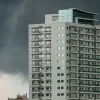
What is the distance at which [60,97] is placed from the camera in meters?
193

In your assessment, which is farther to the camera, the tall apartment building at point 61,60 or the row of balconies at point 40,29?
the row of balconies at point 40,29

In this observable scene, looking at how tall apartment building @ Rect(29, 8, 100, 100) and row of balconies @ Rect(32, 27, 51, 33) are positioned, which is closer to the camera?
tall apartment building @ Rect(29, 8, 100, 100)

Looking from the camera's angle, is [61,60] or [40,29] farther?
[40,29]

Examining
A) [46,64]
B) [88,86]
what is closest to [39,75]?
[46,64]

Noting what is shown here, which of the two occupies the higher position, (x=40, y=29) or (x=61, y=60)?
(x=40, y=29)

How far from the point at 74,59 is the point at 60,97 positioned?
1296 centimetres

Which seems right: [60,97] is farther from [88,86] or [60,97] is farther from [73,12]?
[73,12]

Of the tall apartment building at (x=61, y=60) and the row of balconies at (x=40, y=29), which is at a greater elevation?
the row of balconies at (x=40, y=29)

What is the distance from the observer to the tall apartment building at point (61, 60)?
19325 centimetres

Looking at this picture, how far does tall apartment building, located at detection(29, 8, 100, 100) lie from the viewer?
193250mm

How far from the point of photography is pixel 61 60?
193 m

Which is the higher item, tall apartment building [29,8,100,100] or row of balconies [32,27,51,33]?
row of balconies [32,27,51,33]

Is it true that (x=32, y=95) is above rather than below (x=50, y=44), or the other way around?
below

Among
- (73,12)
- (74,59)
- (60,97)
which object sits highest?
(73,12)
